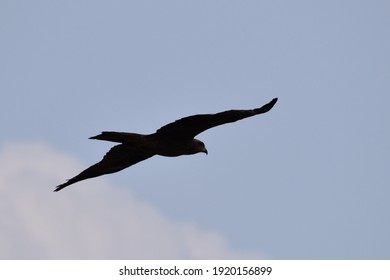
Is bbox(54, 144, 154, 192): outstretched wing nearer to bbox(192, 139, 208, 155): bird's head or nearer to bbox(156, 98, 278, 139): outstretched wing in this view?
bbox(192, 139, 208, 155): bird's head

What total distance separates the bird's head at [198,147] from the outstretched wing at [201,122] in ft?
1.52

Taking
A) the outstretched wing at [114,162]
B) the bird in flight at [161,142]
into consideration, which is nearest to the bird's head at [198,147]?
the bird in flight at [161,142]

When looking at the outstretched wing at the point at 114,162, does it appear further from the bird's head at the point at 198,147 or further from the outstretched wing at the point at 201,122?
the outstretched wing at the point at 201,122

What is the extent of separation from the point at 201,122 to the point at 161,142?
1.18m

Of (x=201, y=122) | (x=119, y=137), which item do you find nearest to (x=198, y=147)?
(x=201, y=122)

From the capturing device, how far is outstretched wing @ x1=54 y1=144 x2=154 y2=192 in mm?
34219

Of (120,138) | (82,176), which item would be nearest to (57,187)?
(82,176)

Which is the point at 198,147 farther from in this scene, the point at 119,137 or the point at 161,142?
the point at 119,137

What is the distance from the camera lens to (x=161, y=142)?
32844 mm

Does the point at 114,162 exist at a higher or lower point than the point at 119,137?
lower

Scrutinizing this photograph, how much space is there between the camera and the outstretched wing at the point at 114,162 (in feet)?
112

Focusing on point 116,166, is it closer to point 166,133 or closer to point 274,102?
point 166,133
